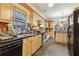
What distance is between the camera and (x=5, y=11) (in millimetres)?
2516

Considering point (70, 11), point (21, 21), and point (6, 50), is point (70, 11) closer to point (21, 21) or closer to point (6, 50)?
point (21, 21)

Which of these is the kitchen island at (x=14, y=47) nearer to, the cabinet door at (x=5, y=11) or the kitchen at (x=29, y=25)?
the kitchen at (x=29, y=25)

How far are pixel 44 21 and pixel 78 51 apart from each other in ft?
4.38

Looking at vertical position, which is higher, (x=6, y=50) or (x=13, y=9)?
(x=13, y=9)

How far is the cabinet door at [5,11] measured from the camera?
2412mm

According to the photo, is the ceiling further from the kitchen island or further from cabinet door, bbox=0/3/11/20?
the kitchen island

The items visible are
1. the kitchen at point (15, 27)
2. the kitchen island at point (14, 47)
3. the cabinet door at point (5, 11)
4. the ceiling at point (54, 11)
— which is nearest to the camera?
the kitchen island at point (14, 47)

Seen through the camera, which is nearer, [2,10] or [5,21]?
[2,10]

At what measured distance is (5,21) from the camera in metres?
2.59

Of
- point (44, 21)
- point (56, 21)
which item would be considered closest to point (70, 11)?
point (56, 21)

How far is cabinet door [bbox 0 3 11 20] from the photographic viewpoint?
2412 millimetres

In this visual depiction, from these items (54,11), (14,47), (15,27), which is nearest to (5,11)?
(15,27)

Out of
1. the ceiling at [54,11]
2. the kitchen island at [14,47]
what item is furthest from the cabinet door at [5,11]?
the ceiling at [54,11]

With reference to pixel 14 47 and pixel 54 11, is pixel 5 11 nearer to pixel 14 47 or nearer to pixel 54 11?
pixel 14 47
